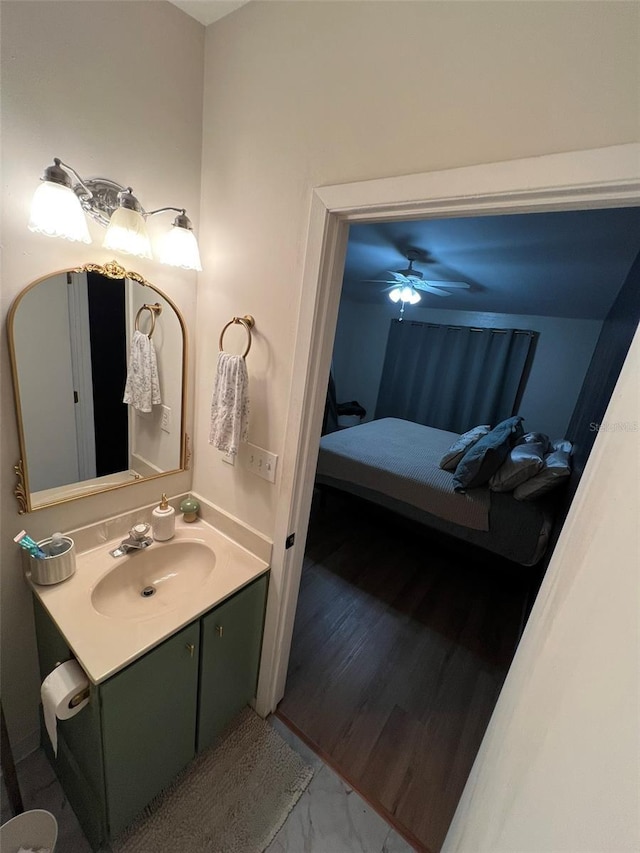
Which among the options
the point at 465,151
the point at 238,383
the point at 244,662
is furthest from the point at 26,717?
the point at 465,151

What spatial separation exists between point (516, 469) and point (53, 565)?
255cm

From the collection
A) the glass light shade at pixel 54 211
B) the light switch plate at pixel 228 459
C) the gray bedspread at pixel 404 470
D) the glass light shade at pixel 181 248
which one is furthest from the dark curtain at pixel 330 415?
the glass light shade at pixel 54 211

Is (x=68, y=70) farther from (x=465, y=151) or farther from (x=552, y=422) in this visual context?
(x=552, y=422)

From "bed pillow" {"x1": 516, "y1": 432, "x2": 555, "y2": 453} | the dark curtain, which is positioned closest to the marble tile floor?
"bed pillow" {"x1": 516, "y1": 432, "x2": 555, "y2": 453}

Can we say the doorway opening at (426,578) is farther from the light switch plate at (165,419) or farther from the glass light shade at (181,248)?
the light switch plate at (165,419)

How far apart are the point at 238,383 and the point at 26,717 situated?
1525 mm

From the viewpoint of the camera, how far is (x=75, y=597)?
114 cm

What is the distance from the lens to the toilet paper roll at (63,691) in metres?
0.93

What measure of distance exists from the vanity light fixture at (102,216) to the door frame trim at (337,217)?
0.48 meters

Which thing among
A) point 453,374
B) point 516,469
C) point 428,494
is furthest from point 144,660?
point 453,374

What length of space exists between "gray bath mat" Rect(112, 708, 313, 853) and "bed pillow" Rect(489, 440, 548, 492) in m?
Answer: 1.94

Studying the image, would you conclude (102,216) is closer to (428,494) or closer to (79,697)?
(79,697)

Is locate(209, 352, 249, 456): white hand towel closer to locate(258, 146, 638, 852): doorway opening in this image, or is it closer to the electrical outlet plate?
the electrical outlet plate

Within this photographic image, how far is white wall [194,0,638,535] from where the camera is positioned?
69 cm
